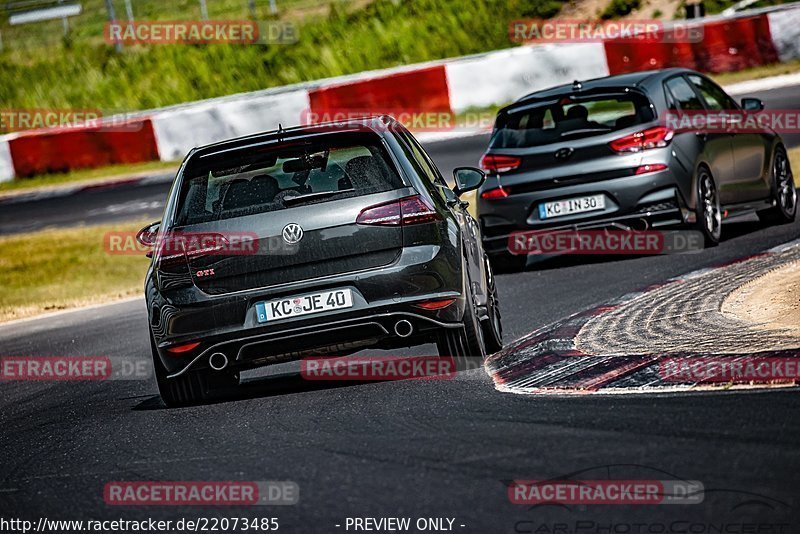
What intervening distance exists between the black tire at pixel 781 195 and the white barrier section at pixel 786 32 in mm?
14772

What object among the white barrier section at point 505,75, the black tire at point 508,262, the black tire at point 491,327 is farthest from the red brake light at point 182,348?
the white barrier section at point 505,75

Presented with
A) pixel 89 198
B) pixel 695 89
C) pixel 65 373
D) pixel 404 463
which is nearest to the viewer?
pixel 404 463

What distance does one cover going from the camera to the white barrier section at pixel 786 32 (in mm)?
27781

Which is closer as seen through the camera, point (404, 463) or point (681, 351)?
point (404, 463)

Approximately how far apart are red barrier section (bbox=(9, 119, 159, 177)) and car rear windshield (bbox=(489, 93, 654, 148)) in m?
17.4

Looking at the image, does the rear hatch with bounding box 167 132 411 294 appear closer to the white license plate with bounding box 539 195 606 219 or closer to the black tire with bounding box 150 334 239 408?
the black tire with bounding box 150 334 239 408

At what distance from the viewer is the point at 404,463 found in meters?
5.83

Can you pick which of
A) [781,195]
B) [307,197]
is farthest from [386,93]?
[307,197]

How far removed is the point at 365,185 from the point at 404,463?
90.5 inches

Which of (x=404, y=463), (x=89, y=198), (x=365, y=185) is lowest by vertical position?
(x=89, y=198)

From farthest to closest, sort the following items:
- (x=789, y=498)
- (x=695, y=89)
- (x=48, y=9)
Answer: (x=48, y=9), (x=695, y=89), (x=789, y=498)

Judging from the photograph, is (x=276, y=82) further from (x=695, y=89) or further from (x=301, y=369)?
(x=301, y=369)

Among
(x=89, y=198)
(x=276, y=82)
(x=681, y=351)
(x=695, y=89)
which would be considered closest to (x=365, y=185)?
(x=681, y=351)

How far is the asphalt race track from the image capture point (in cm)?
490
